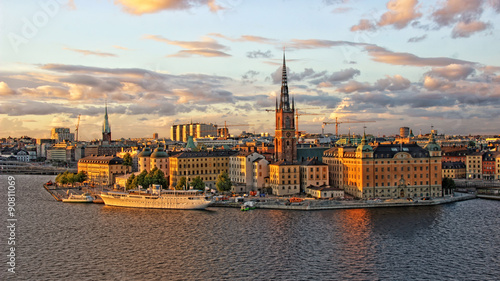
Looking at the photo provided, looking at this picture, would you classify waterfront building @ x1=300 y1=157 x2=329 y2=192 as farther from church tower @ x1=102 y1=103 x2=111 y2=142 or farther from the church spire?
church tower @ x1=102 y1=103 x2=111 y2=142

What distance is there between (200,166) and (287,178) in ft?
50.9

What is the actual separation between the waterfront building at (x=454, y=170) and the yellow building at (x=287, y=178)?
103 ft

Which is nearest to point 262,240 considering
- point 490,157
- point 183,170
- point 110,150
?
point 183,170

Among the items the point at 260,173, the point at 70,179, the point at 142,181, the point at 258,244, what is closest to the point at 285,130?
the point at 260,173

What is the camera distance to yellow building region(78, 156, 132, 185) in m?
104

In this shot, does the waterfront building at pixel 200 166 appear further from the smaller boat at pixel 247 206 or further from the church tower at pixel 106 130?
the church tower at pixel 106 130

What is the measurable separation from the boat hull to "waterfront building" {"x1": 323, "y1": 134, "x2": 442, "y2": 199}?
743 inches

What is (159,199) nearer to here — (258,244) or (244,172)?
(244,172)

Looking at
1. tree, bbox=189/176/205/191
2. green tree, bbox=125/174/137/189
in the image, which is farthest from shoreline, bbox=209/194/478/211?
green tree, bbox=125/174/137/189

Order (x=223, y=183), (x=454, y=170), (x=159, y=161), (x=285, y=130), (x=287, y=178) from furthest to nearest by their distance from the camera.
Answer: (x=454, y=170) → (x=159, y=161) → (x=285, y=130) → (x=223, y=183) → (x=287, y=178)

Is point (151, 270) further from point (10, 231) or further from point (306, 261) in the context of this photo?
point (10, 231)

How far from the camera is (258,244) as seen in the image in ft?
146

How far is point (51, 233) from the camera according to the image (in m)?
49.6

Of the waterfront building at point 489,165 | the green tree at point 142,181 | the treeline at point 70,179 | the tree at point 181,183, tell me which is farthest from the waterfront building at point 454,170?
the treeline at point 70,179
